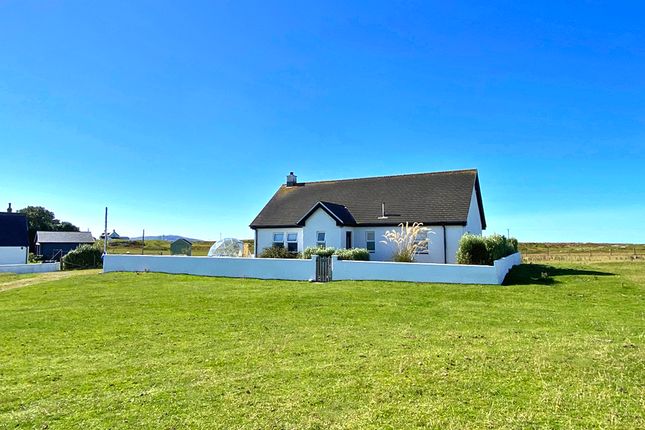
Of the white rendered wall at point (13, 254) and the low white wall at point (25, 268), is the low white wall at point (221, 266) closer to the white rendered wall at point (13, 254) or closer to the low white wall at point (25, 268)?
the low white wall at point (25, 268)

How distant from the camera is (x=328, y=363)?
6332 millimetres

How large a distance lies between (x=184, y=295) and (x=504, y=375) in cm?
1142

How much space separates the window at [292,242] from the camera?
26.2m

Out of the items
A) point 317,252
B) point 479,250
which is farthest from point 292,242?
point 479,250

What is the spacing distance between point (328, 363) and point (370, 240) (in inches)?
732

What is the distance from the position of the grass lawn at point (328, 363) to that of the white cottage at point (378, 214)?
9.72 m

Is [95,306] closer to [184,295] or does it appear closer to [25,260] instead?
[184,295]

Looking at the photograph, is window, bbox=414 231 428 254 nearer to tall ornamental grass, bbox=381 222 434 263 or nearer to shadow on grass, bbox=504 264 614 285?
tall ornamental grass, bbox=381 222 434 263

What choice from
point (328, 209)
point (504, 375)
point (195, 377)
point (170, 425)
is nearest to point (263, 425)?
point (170, 425)

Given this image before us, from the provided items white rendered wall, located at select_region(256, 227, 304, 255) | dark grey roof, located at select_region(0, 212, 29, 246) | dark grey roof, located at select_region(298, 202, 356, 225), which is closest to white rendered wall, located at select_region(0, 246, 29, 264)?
dark grey roof, located at select_region(0, 212, 29, 246)

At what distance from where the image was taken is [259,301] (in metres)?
12.8

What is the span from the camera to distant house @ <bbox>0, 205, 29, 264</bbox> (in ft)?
144

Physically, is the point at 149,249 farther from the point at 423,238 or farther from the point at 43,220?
the point at 423,238

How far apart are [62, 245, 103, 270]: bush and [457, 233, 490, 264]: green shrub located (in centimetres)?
2826
